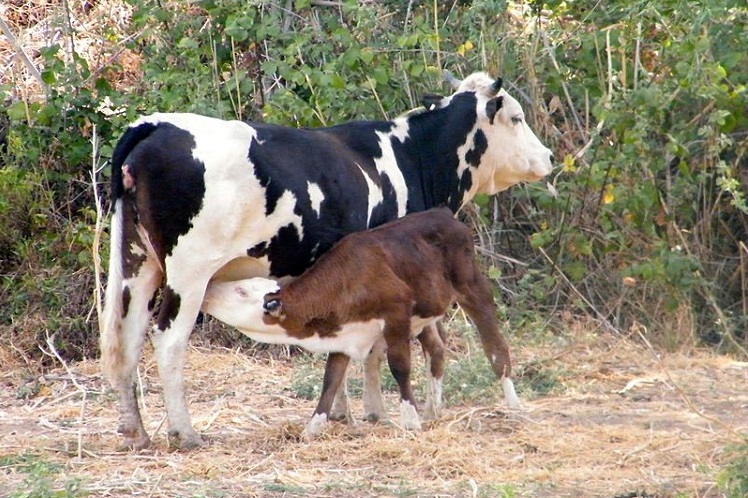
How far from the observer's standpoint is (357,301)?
7332 mm

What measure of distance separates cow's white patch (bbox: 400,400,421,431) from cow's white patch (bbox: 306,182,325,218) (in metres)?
1.20

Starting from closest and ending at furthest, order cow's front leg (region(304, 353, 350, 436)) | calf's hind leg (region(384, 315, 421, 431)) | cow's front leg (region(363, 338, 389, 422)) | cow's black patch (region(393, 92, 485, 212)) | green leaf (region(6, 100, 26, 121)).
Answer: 1. cow's front leg (region(304, 353, 350, 436))
2. calf's hind leg (region(384, 315, 421, 431))
3. cow's front leg (region(363, 338, 389, 422))
4. cow's black patch (region(393, 92, 485, 212))
5. green leaf (region(6, 100, 26, 121))

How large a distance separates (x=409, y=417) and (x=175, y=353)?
53.5 inches

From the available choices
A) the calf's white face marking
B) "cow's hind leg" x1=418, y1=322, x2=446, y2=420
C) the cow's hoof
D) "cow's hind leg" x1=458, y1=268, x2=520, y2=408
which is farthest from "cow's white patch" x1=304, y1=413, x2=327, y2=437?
"cow's hind leg" x1=458, y1=268, x2=520, y2=408

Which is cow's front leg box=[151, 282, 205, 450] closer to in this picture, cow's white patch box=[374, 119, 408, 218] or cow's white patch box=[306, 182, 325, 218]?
cow's white patch box=[306, 182, 325, 218]

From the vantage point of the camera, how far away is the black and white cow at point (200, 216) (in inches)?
274

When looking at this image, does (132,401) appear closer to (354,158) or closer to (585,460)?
(354,158)

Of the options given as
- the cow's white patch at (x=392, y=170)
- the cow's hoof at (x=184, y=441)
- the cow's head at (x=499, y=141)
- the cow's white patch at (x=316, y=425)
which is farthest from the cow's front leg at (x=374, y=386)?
the cow's head at (x=499, y=141)

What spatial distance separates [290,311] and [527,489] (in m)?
1.83

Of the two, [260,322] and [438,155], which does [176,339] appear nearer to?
[260,322]

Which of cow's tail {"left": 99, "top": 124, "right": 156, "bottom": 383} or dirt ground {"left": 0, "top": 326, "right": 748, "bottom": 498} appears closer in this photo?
dirt ground {"left": 0, "top": 326, "right": 748, "bottom": 498}

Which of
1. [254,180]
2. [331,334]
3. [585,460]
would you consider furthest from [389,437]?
[254,180]

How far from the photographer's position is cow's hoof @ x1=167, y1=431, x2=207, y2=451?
23.4 feet

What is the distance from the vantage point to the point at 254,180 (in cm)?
708
